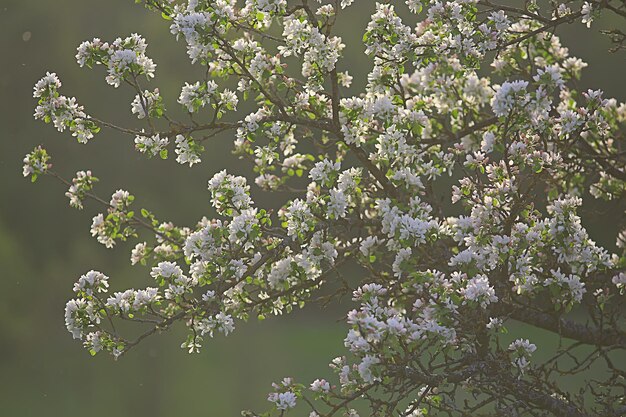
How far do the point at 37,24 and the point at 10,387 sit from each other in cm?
648

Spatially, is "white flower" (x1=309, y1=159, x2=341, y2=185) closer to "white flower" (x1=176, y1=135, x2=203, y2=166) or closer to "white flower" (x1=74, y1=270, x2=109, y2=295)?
"white flower" (x1=176, y1=135, x2=203, y2=166)

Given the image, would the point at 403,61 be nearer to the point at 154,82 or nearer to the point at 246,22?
the point at 246,22

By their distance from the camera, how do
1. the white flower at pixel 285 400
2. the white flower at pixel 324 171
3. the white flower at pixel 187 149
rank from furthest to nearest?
the white flower at pixel 187 149 < the white flower at pixel 324 171 < the white flower at pixel 285 400

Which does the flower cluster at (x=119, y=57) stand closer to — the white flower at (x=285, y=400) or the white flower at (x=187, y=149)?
the white flower at (x=187, y=149)

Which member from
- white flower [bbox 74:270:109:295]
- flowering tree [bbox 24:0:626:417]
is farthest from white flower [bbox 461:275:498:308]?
white flower [bbox 74:270:109:295]

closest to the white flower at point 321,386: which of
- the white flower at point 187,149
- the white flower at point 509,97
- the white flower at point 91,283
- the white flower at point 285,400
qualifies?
the white flower at point 285,400

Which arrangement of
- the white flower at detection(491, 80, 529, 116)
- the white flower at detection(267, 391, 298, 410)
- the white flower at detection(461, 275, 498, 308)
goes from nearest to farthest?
1. the white flower at detection(461, 275, 498, 308)
2. the white flower at detection(491, 80, 529, 116)
3. the white flower at detection(267, 391, 298, 410)

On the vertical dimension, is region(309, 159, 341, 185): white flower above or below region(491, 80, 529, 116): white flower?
below

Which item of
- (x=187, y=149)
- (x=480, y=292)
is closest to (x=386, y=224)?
(x=480, y=292)

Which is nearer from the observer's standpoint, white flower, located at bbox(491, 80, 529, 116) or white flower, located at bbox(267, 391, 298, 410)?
white flower, located at bbox(491, 80, 529, 116)

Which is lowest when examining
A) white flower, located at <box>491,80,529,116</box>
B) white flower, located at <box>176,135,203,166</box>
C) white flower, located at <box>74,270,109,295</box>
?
white flower, located at <box>74,270,109,295</box>

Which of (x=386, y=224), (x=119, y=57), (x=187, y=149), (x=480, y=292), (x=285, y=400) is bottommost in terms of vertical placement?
(x=285, y=400)

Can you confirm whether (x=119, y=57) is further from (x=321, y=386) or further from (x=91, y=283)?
(x=321, y=386)

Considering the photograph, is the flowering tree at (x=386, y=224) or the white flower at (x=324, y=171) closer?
the flowering tree at (x=386, y=224)
